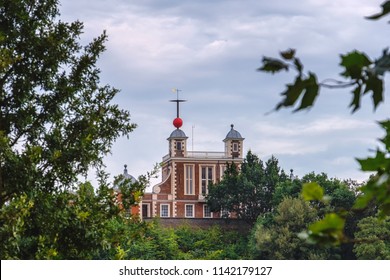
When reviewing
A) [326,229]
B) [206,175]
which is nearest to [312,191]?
[326,229]

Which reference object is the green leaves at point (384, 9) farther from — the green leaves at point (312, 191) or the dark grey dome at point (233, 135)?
the dark grey dome at point (233, 135)

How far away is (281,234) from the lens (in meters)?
52.8

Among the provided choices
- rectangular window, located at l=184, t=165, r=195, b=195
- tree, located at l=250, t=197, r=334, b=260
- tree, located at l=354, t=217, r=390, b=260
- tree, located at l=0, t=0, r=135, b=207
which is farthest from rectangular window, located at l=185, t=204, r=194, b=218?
tree, located at l=0, t=0, r=135, b=207

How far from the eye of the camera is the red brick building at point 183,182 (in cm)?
7119

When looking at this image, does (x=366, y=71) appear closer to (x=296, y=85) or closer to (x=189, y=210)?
(x=296, y=85)

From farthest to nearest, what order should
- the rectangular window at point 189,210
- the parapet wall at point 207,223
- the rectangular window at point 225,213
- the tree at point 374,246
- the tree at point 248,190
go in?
the rectangular window at point 189,210 < the rectangular window at point 225,213 < the parapet wall at point 207,223 < the tree at point 248,190 < the tree at point 374,246

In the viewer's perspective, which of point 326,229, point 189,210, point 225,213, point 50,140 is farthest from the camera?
point 189,210

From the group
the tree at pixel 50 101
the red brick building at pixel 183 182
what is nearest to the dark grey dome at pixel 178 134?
the red brick building at pixel 183 182

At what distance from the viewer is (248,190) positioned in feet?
203

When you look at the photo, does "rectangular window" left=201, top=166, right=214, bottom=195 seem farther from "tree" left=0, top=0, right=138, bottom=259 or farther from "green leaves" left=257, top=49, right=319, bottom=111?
"green leaves" left=257, top=49, right=319, bottom=111

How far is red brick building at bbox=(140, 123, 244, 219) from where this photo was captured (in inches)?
2803

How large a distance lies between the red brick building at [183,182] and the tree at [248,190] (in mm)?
7325

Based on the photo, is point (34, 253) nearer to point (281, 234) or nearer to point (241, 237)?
point (281, 234)

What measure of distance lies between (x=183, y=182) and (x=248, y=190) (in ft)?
33.8
